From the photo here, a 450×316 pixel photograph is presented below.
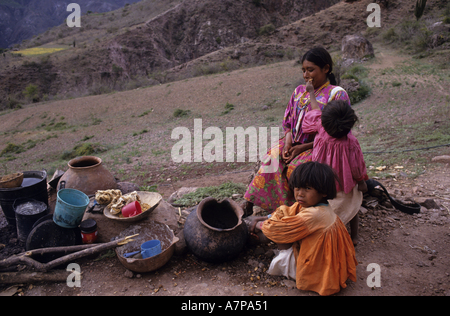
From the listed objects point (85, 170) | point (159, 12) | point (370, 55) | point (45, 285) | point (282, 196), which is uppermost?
point (159, 12)

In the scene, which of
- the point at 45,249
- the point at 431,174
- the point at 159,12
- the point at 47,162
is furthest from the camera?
the point at 159,12

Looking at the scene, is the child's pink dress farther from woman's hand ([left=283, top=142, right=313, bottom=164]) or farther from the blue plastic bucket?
the blue plastic bucket

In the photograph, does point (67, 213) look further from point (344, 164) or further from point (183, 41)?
point (183, 41)

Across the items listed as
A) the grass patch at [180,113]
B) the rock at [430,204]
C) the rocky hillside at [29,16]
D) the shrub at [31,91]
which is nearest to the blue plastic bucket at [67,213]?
the rock at [430,204]

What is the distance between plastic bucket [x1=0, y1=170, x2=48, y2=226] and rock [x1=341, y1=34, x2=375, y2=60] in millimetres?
15038

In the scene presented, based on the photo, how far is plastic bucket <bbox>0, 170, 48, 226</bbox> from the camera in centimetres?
288

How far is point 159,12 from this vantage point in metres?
36.2

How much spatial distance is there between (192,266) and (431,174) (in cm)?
325

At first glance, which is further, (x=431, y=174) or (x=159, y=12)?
(x=159, y=12)

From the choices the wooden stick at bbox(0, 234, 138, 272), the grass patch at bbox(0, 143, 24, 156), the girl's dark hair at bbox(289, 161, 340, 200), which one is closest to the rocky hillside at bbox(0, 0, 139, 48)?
the grass patch at bbox(0, 143, 24, 156)

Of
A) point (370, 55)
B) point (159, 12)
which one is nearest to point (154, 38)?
point (159, 12)

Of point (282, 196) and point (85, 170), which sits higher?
point (85, 170)

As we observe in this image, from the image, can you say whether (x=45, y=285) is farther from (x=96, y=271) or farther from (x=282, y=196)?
(x=282, y=196)

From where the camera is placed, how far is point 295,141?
8.90 ft
